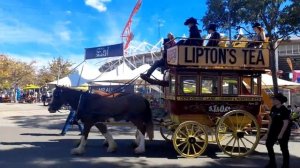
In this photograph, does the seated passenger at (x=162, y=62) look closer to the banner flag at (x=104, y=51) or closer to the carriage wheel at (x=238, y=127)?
the carriage wheel at (x=238, y=127)

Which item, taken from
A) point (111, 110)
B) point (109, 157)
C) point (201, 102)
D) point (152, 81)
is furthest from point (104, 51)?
point (109, 157)

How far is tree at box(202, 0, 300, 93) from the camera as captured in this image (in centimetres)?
1673

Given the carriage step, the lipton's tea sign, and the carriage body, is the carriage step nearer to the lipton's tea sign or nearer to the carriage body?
the carriage body

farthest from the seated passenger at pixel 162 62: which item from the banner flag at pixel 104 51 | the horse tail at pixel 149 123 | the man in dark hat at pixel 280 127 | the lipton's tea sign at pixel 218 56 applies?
the banner flag at pixel 104 51

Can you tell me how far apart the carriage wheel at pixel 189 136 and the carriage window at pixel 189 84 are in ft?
2.85

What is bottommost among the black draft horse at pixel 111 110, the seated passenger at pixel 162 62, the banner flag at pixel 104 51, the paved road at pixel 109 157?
the paved road at pixel 109 157

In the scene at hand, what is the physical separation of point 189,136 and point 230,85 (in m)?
1.78

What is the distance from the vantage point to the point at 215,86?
390 inches

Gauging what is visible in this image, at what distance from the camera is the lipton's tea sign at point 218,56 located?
375 inches

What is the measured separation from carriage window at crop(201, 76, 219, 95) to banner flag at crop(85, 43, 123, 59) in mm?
15257

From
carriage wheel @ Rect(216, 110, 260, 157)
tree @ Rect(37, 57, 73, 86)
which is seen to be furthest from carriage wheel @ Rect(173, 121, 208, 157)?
tree @ Rect(37, 57, 73, 86)

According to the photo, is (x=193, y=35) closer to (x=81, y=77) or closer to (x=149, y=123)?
(x=149, y=123)

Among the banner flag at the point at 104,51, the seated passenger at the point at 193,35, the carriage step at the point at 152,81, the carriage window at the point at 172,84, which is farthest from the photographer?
the banner flag at the point at 104,51

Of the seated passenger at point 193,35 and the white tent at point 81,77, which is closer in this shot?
the seated passenger at point 193,35
